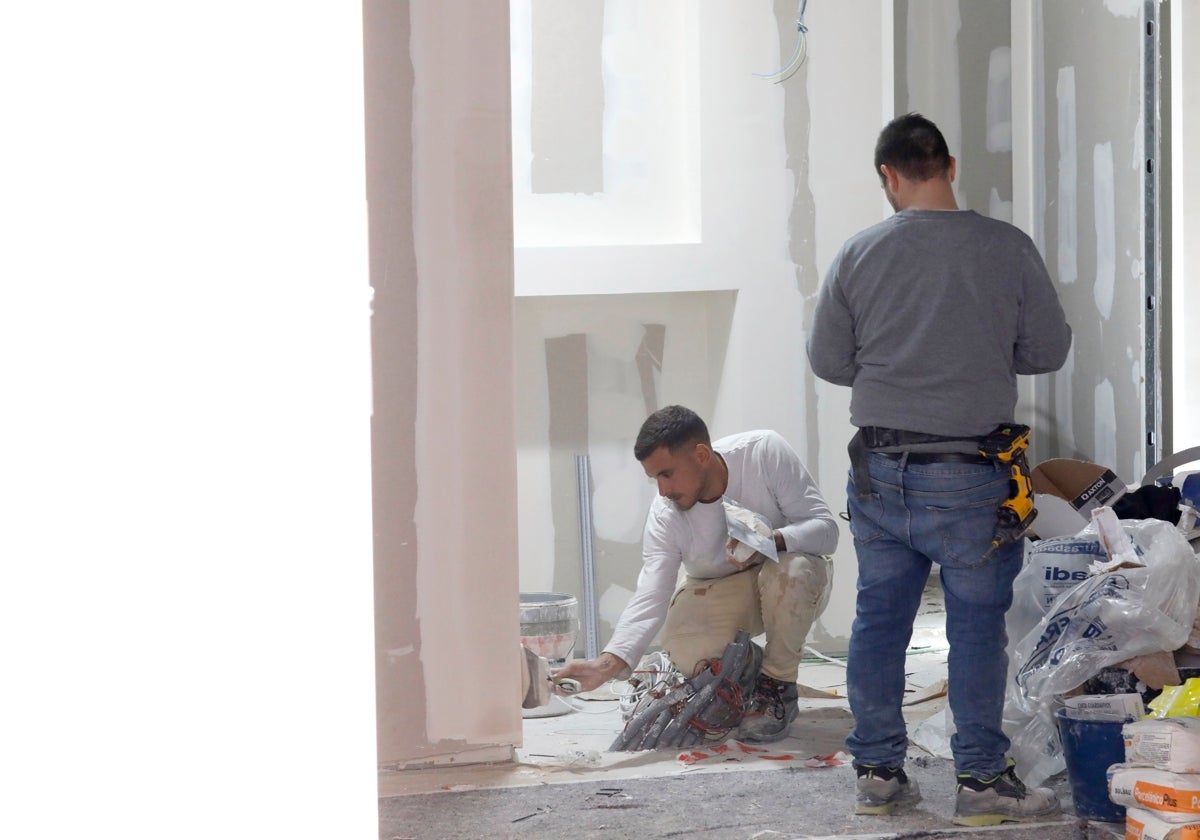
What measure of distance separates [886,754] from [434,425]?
45.6 inches

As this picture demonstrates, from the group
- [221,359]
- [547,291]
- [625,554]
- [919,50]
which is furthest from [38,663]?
[919,50]

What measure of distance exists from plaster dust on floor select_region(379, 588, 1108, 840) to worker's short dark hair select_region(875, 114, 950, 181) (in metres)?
1.26

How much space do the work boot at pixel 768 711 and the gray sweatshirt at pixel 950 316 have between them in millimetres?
1030

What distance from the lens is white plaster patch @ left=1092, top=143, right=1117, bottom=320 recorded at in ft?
13.1

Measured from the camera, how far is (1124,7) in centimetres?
388

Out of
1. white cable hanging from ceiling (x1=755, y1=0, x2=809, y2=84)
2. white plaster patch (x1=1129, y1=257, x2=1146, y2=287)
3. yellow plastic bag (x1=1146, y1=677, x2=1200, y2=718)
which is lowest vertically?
yellow plastic bag (x1=1146, y1=677, x2=1200, y2=718)

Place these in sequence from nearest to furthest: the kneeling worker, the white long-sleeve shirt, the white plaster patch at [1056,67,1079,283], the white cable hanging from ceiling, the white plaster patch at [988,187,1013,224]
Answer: the kneeling worker → the white long-sleeve shirt → the white cable hanging from ceiling → the white plaster patch at [1056,67,1079,283] → the white plaster patch at [988,187,1013,224]

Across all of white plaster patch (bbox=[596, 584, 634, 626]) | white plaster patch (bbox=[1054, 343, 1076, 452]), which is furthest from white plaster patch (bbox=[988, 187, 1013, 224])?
white plaster patch (bbox=[596, 584, 634, 626])

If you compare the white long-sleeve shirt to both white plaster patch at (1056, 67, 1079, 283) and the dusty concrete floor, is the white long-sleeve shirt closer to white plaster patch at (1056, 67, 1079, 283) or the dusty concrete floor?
the dusty concrete floor

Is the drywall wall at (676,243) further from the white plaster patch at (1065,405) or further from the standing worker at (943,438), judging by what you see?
the standing worker at (943,438)

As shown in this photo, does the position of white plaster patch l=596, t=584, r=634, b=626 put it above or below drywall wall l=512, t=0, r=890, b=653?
below

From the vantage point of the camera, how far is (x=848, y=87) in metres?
4.19

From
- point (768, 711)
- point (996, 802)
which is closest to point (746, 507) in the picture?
point (768, 711)

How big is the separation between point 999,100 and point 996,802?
12.5 ft
